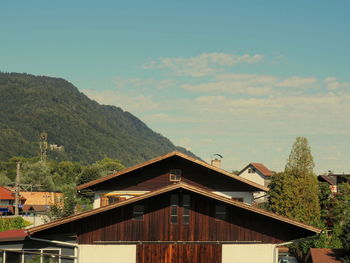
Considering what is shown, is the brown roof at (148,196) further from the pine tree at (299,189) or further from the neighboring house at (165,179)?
the pine tree at (299,189)

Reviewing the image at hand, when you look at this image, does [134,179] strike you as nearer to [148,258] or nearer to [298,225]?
[148,258]

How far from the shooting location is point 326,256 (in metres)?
38.3

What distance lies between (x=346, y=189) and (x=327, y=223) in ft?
16.5

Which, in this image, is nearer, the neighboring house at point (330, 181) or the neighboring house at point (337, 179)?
the neighboring house at point (337, 179)

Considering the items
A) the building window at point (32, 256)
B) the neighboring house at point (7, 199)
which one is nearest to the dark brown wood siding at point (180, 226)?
the building window at point (32, 256)

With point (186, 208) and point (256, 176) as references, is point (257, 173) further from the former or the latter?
point (186, 208)

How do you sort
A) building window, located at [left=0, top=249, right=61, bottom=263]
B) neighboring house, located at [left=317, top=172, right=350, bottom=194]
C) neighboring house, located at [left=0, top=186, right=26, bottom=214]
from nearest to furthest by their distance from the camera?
1. building window, located at [left=0, top=249, right=61, bottom=263]
2. neighboring house, located at [left=317, top=172, right=350, bottom=194]
3. neighboring house, located at [left=0, top=186, right=26, bottom=214]

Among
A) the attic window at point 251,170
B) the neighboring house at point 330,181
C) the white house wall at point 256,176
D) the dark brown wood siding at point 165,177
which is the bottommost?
the dark brown wood siding at point 165,177

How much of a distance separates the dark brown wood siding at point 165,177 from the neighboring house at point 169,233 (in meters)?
9.69

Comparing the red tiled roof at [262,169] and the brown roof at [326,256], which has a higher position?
the red tiled roof at [262,169]

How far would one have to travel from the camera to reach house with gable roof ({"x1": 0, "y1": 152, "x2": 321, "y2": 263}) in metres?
24.9

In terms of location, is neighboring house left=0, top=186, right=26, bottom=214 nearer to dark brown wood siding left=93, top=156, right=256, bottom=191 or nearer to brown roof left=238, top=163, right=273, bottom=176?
brown roof left=238, top=163, right=273, bottom=176

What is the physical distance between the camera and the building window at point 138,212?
997 inches

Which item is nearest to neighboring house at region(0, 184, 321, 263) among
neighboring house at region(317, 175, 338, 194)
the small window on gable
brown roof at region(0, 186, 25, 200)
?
the small window on gable
